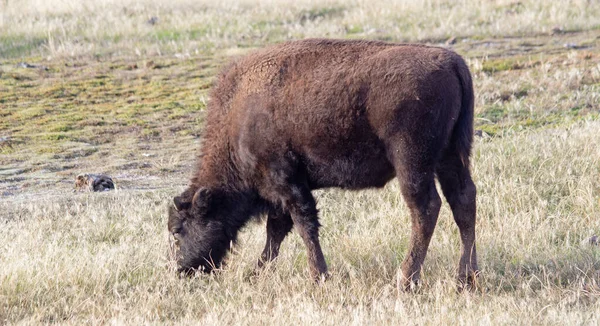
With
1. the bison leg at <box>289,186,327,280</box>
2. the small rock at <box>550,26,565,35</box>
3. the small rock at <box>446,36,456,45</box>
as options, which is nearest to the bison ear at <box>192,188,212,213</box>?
the bison leg at <box>289,186,327,280</box>

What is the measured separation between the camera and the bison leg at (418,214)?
21.4ft

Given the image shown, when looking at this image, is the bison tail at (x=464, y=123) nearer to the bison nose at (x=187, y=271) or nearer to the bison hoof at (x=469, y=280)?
the bison hoof at (x=469, y=280)

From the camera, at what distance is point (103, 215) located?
9039mm

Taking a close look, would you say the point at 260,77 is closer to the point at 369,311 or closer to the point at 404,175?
the point at 404,175

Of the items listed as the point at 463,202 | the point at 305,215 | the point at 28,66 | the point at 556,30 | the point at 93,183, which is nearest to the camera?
the point at 463,202

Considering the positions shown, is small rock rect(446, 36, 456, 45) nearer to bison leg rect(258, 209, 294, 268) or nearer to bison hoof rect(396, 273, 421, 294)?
bison leg rect(258, 209, 294, 268)

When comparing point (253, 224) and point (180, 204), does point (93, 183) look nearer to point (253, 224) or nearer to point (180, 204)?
point (253, 224)

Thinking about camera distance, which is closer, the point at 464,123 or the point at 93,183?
the point at 464,123

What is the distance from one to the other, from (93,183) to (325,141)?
4706mm

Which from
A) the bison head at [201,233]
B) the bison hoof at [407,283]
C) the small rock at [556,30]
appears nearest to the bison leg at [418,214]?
the bison hoof at [407,283]

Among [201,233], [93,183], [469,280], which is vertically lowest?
[93,183]

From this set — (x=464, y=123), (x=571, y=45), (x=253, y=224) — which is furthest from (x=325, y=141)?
(x=571, y=45)

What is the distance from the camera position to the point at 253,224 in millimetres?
8672

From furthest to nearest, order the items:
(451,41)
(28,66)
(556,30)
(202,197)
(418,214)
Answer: (556,30) → (451,41) → (28,66) → (202,197) → (418,214)
